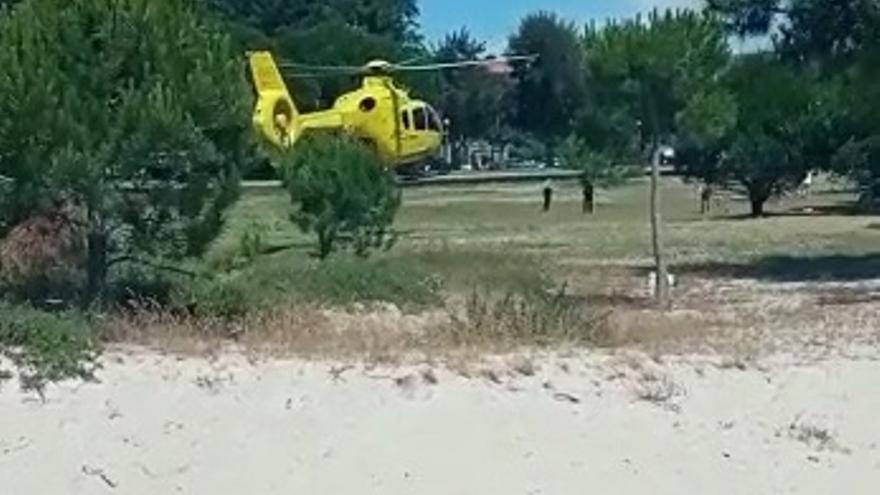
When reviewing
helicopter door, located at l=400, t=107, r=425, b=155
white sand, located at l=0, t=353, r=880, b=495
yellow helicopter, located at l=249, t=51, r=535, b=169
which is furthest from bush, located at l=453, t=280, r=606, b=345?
helicopter door, located at l=400, t=107, r=425, b=155

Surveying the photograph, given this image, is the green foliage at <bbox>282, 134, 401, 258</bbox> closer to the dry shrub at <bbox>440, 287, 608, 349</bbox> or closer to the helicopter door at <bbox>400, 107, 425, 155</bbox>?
the dry shrub at <bbox>440, 287, 608, 349</bbox>

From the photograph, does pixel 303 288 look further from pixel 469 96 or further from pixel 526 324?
pixel 469 96

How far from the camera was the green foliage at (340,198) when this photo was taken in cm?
3400

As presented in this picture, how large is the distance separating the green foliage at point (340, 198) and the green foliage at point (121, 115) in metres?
16.9

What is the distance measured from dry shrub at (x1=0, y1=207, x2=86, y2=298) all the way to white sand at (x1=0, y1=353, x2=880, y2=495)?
346 centimetres

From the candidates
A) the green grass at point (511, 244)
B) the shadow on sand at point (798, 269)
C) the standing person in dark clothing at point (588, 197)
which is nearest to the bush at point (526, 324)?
the green grass at point (511, 244)

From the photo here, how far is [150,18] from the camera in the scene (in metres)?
15.8

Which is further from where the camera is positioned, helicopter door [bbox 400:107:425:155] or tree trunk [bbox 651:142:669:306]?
helicopter door [bbox 400:107:425:155]

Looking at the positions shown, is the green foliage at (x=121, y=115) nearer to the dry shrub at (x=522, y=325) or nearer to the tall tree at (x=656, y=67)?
the dry shrub at (x=522, y=325)

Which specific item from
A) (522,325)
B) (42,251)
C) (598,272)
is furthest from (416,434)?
(598,272)

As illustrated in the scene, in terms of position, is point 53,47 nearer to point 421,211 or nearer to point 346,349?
point 346,349

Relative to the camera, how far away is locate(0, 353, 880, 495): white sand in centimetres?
1159

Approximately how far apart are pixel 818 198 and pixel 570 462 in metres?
70.5

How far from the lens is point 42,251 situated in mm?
16719
